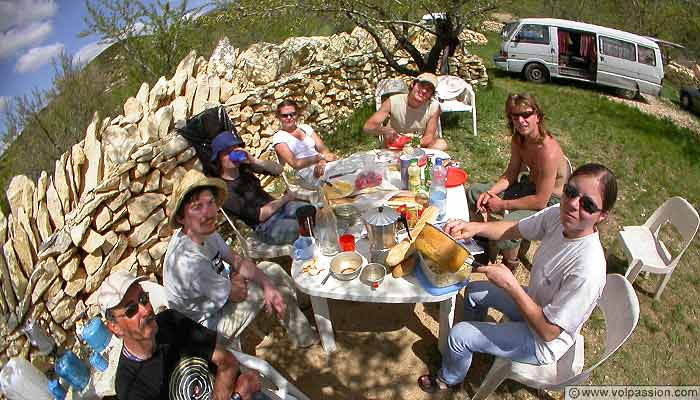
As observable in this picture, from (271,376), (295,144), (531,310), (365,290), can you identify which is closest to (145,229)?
(295,144)

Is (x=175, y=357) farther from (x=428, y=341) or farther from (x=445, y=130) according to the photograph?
(x=445, y=130)

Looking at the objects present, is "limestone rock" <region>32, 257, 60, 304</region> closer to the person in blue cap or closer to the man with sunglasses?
the person in blue cap

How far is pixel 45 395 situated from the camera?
5.73ft

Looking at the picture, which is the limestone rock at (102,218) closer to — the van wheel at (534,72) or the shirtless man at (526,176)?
the shirtless man at (526,176)

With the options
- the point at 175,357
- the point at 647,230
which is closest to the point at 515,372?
the point at 175,357

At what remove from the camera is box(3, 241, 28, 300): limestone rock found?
97.1 inches

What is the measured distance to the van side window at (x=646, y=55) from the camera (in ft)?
34.4

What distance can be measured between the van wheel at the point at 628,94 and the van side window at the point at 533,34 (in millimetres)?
2839

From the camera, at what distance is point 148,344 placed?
1.69 meters

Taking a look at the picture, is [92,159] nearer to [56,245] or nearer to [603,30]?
[56,245]

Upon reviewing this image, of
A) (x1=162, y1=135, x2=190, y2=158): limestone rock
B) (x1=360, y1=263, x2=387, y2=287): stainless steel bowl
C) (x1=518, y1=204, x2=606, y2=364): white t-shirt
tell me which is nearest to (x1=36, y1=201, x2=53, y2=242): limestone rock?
(x1=162, y1=135, x2=190, y2=158): limestone rock

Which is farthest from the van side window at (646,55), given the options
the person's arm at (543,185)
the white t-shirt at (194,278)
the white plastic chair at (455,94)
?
the white t-shirt at (194,278)

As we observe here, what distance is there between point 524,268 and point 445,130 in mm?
3100

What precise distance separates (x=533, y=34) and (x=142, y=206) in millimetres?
11500
